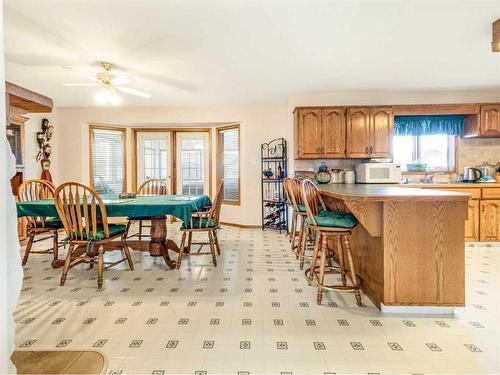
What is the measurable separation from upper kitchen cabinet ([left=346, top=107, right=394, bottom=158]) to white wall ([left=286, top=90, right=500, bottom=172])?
306mm

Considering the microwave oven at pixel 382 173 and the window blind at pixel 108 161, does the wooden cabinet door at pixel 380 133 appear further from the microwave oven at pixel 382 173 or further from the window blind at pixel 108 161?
the window blind at pixel 108 161

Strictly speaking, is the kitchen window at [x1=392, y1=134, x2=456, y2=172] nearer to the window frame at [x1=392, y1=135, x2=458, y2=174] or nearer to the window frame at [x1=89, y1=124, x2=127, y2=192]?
the window frame at [x1=392, y1=135, x2=458, y2=174]

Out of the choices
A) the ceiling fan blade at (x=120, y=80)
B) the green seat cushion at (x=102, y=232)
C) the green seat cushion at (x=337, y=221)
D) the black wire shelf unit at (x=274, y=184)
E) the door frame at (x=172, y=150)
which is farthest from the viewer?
the door frame at (x=172, y=150)

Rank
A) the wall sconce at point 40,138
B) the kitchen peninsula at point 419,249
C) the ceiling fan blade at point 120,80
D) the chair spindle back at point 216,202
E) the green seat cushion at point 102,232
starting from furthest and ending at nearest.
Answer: the wall sconce at point 40,138, the ceiling fan blade at point 120,80, the chair spindle back at point 216,202, the green seat cushion at point 102,232, the kitchen peninsula at point 419,249

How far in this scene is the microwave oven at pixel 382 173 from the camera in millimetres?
4547

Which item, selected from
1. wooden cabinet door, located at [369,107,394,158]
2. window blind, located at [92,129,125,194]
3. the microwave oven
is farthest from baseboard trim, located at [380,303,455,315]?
window blind, located at [92,129,125,194]

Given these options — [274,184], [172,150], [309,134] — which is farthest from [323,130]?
[172,150]

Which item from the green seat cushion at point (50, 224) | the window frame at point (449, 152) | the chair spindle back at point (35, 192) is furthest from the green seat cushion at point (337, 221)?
the window frame at point (449, 152)

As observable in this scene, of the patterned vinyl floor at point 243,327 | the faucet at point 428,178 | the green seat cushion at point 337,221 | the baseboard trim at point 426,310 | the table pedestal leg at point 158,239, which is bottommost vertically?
the patterned vinyl floor at point 243,327

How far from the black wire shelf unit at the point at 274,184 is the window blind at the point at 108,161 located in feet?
10.0

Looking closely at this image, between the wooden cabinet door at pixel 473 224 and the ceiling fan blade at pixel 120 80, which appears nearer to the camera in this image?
the ceiling fan blade at pixel 120 80

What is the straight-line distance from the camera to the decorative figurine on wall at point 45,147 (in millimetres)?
5312

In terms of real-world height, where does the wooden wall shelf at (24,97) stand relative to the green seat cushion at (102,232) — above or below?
above

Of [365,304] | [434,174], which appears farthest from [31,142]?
[434,174]
